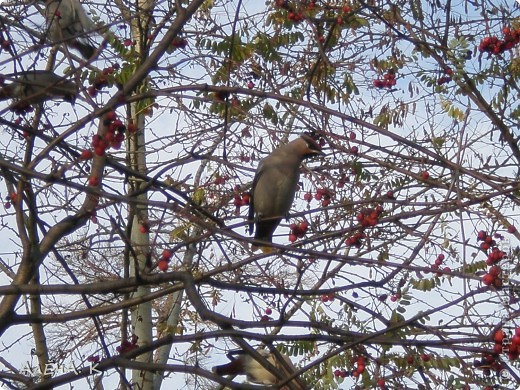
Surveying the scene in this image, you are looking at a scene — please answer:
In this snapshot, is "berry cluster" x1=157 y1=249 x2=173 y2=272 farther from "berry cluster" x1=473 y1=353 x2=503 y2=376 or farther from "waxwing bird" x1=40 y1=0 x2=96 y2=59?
"waxwing bird" x1=40 y1=0 x2=96 y2=59

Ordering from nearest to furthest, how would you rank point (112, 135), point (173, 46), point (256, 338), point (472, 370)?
point (256, 338) < point (112, 135) < point (472, 370) < point (173, 46)

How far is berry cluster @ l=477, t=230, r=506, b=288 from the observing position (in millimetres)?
2708

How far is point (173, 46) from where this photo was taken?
14.5ft

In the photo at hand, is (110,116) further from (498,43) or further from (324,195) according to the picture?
(498,43)

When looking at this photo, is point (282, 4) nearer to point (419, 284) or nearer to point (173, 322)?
point (419, 284)

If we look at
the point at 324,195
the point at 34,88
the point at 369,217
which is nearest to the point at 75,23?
the point at 34,88

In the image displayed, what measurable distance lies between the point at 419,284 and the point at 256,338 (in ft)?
7.36

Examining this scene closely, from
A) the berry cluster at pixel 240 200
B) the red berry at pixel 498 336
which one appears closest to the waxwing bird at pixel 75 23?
the berry cluster at pixel 240 200

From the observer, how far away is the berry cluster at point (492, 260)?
2.71 meters

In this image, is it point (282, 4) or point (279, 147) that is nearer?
point (282, 4)

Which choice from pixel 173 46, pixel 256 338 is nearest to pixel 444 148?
pixel 173 46

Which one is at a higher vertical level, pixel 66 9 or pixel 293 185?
pixel 66 9

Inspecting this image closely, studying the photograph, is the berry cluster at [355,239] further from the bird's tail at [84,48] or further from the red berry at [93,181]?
the bird's tail at [84,48]

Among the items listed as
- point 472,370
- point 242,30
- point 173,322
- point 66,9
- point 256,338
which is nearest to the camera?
point 256,338
